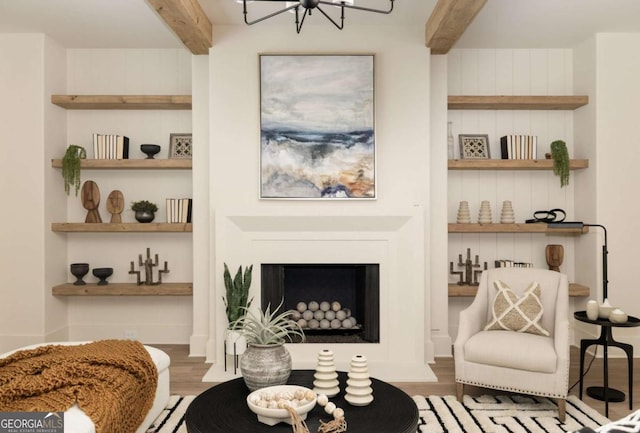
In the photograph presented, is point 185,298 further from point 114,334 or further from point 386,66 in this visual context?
point 386,66

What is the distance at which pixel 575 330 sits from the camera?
5.16 m

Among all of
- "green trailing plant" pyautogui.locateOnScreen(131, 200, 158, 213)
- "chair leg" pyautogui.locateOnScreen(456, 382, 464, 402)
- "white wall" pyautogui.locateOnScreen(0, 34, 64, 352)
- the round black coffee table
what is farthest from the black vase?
"chair leg" pyautogui.locateOnScreen(456, 382, 464, 402)

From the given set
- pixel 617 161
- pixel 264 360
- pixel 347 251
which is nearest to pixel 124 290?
pixel 347 251

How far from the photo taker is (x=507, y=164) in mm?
4926

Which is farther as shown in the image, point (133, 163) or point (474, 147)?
point (474, 147)

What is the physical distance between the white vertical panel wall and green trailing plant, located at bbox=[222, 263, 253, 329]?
1924 mm

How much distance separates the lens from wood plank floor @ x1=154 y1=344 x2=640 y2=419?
143 inches

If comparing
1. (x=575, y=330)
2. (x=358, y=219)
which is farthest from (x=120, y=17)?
(x=575, y=330)

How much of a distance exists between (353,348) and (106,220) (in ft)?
8.45

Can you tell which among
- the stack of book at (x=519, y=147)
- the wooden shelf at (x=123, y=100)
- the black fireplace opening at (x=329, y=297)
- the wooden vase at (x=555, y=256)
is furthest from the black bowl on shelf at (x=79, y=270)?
the wooden vase at (x=555, y=256)

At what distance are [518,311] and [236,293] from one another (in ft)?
6.85

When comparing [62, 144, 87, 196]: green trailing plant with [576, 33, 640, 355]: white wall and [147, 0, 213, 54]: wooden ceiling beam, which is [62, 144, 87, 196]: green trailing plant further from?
[576, 33, 640, 355]: white wall

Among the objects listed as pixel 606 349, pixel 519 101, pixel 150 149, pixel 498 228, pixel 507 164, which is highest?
pixel 519 101
